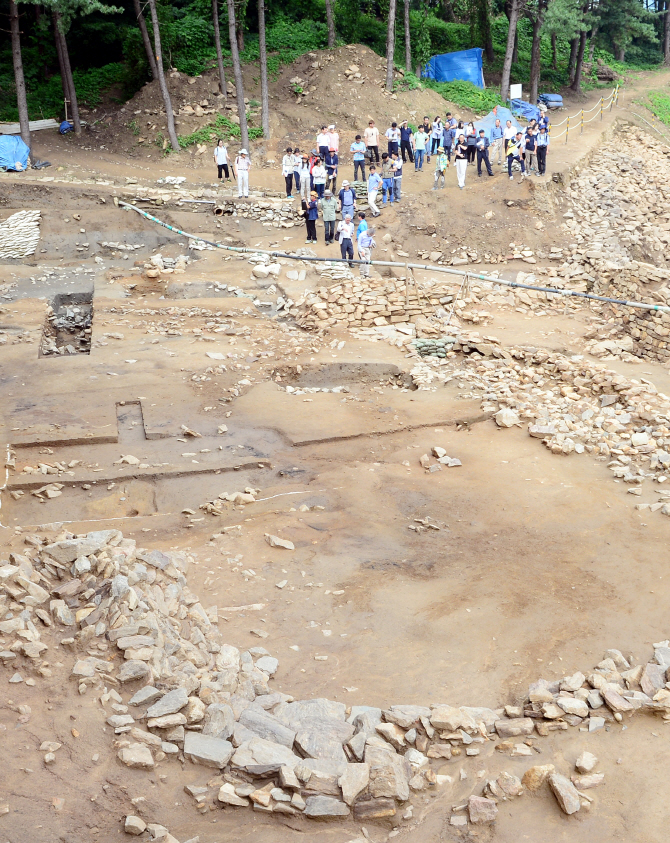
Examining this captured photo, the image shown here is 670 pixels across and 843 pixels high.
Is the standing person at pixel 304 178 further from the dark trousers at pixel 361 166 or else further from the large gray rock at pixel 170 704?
the large gray rock at pixel 170 704

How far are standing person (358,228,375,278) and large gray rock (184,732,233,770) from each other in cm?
1292

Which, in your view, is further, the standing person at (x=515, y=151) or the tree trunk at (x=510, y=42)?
the tree trunk at (x=510, y=42)

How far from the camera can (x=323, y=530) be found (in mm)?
8828

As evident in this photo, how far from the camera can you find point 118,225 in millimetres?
19656

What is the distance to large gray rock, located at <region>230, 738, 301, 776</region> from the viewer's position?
Answer: 195 inches

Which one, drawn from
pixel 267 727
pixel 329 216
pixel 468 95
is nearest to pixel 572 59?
pixel 468 95

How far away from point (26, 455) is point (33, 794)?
21.1 ft

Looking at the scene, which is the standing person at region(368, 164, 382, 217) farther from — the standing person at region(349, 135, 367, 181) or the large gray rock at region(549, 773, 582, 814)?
the large gray rock at region(549, 773, 582, 814)

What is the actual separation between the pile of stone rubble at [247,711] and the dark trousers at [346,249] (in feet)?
39.3

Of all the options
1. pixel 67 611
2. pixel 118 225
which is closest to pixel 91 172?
pixel 118 225

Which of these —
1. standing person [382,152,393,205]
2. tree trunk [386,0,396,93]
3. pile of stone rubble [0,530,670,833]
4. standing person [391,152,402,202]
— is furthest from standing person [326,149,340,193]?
pile of stone rubble [0,530,670,833]

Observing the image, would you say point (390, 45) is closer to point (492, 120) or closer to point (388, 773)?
point (492, 120)

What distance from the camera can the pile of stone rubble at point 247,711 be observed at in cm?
493

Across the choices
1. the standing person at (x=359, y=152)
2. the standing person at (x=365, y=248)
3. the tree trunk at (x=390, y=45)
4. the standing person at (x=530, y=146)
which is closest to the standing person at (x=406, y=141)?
the standing person at (x=359, y=152)
